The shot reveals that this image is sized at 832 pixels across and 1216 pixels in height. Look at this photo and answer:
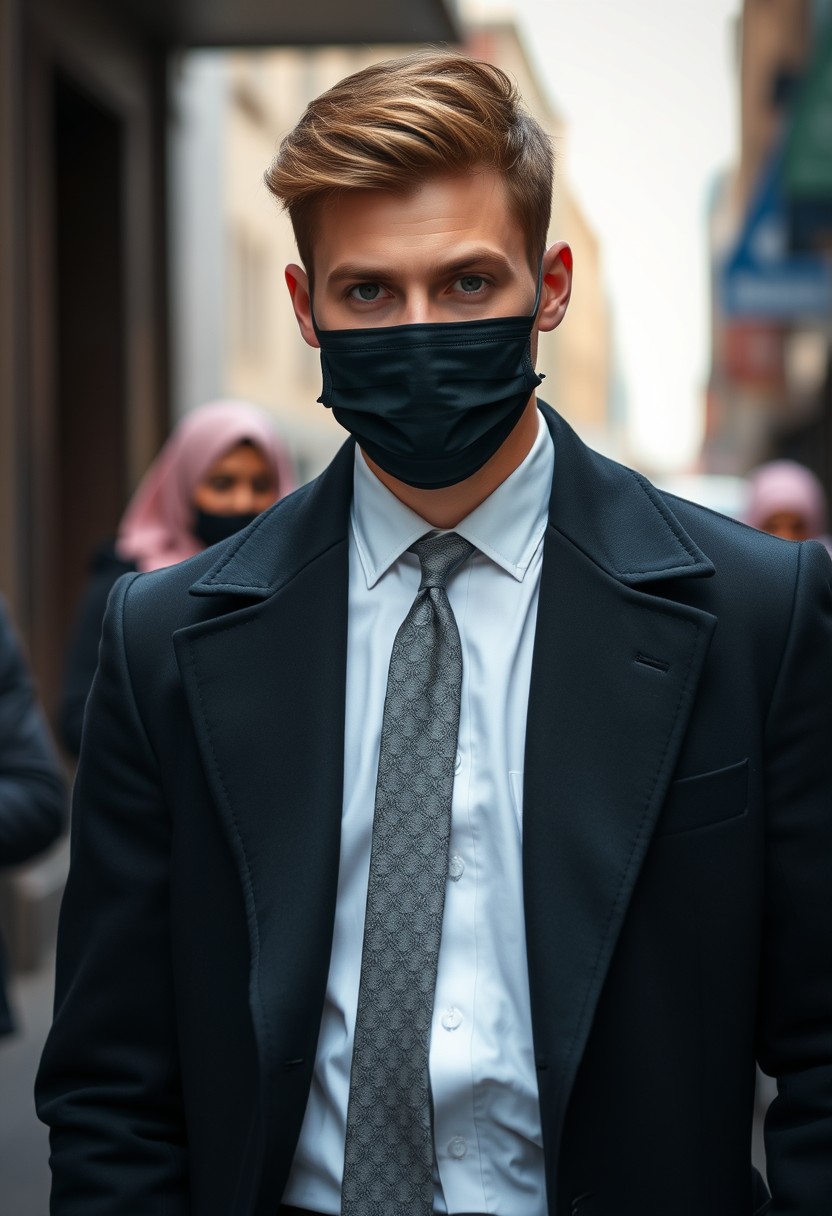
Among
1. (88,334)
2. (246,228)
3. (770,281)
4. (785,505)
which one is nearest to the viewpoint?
(785,505)

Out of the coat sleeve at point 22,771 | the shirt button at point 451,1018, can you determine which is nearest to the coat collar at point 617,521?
the shirt button at point 451,1018

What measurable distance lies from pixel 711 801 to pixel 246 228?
1793 centimetres

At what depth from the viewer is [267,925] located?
1.98 metres

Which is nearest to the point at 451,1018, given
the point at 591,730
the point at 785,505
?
the point at 591,730

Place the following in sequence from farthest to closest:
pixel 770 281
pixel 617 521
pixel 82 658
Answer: pixel 770 281 < pixel 82 658 < pixel 617 521

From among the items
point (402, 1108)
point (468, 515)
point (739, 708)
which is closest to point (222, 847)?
point (402, 1108)

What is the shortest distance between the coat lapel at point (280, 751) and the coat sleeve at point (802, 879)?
52 cm

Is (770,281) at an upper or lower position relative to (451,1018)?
upper

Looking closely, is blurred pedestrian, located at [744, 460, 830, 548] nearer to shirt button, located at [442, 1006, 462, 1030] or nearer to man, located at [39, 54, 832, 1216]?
man, located at [39, 54, 832, 1216]

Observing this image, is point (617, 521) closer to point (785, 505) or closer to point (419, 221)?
point (419, 221)

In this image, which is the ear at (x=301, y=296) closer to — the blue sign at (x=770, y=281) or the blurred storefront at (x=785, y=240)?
the blurred storefront at (x=785, y=240)

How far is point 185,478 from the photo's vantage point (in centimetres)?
570

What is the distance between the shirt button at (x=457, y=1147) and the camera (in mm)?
1915

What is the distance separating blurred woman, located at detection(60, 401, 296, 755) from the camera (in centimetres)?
545
